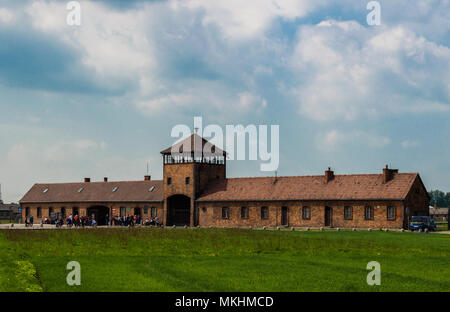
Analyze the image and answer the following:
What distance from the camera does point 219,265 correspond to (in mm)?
22859

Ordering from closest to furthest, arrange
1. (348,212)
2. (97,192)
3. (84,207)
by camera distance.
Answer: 1. (348,212)
2. (84,207)
3. (97,192)

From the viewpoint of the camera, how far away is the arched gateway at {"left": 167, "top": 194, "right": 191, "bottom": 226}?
68.6 m

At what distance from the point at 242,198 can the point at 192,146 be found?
8.15 m

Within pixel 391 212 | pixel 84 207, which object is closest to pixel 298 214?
pixel 391 212

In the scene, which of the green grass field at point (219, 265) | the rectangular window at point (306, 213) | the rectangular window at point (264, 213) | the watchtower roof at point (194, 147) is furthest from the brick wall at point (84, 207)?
the green grass field at point (219, 265)

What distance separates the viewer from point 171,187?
6919 cm

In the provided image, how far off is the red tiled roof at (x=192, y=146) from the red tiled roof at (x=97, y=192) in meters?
6.20

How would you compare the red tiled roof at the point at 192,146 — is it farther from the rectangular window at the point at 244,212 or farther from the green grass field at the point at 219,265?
the green grass field at the point at 219,265

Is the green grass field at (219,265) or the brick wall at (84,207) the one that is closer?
the green grass field at (219,265)

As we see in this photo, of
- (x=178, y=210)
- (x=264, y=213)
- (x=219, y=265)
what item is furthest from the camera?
(x=178, y=210)

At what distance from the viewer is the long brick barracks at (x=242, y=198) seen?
56969 millimetres

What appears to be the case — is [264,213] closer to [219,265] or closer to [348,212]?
[348,212]

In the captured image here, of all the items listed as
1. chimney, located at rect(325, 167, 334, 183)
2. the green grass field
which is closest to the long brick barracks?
chimney, located at rect(325, 167, 334, 183)
